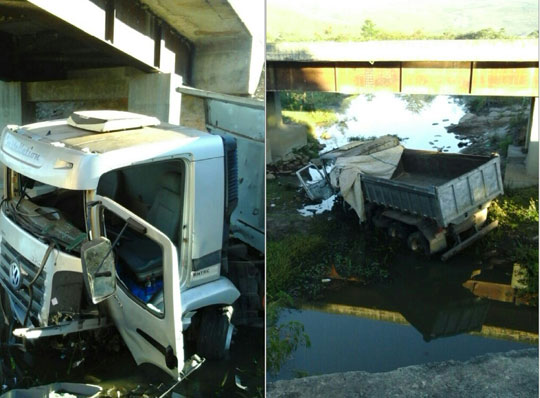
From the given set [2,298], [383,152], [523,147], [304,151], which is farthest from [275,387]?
[523,147]

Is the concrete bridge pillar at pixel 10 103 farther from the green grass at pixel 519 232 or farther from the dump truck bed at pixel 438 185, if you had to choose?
the green grass at pixel 519 232

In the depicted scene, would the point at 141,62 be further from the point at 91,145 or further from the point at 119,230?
the point at 119,230

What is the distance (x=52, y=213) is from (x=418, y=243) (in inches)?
144

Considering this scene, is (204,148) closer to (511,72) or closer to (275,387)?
(275,387)

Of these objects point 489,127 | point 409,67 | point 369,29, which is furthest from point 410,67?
point 489,127

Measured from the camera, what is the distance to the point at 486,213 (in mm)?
4195

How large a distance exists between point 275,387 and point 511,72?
101 inches

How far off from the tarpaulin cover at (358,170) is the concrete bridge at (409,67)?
721 millimetres

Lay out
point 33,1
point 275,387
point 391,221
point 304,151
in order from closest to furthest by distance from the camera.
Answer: point 33,1 < point 275,387 < point 304,151 < point 391,221

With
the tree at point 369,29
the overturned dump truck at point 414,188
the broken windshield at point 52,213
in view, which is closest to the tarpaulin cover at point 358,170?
the overturned dump truck at point 414,188

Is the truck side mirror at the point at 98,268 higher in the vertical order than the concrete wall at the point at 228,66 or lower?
lower

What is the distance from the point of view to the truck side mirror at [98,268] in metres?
1.22

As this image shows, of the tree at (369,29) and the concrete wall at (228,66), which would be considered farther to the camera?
the tree at (369,29)

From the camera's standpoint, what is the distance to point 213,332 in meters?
1.45
